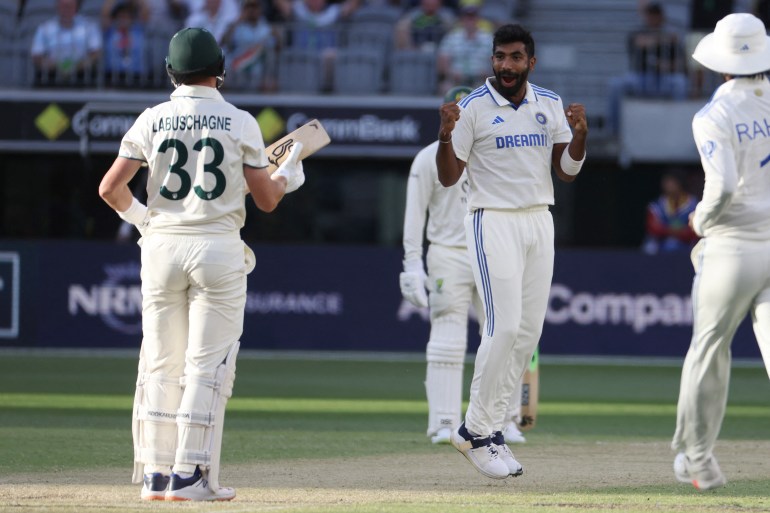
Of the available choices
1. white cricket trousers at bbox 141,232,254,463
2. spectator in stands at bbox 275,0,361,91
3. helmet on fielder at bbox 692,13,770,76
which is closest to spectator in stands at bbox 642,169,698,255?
spectator in stands at bbox 275,0,361,91

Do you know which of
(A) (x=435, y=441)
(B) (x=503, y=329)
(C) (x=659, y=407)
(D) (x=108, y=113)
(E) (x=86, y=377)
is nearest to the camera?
(B) (x=503, y=329)

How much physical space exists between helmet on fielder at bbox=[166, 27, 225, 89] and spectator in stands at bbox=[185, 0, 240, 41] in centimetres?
1422

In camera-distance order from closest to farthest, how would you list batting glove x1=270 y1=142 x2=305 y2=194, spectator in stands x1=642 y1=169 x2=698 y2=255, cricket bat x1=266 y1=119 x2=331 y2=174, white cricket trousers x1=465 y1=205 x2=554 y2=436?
batting glove x1=270 y1=142 x2=305 y2=194 → cricket bat x1=266 y1=119 x2=331 y2=174 → white cricket trousers x1=465 y1=205 x2=554 y2=436 → spectator in stands x1=642 y1=169 x2=698 y2=255

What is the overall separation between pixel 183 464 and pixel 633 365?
11.9 metres

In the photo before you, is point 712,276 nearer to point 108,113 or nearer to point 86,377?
point 86,377

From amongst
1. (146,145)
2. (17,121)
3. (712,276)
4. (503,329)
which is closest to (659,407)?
→ (503,329)

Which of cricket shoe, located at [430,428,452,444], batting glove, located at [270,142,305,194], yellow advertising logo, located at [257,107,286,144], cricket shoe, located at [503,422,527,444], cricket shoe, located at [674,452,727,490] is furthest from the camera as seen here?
yellow advertising logo, located at [257,107,286,144]

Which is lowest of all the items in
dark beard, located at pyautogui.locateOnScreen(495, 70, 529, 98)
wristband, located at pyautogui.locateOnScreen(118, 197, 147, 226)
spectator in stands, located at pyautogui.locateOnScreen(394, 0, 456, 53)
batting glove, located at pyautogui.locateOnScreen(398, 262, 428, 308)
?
batting glove, located at pyautogui.locateOnScreen(398, 262, 428, 308)

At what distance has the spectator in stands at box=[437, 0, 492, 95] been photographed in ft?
67.5

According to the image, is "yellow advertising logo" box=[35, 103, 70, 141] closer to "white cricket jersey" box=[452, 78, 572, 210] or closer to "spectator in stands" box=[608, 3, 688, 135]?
"spectator in stands" box=[608, 3, 688, 135]

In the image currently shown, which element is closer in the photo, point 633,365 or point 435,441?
point 435,441

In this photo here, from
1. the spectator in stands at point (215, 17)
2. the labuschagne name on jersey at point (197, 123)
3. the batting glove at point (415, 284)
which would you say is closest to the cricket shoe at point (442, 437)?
the batting glove at point (415, 284)

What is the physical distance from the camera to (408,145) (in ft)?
67.8

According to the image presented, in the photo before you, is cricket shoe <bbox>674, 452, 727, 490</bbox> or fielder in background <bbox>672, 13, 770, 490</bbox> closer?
fielder in background <bbox>672, 13, 770, 490</bbox>
